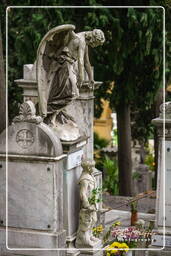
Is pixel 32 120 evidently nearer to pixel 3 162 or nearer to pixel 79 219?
pixel 3 162

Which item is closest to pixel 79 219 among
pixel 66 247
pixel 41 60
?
pixel 66 247

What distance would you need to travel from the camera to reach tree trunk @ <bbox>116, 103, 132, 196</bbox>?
21703mm

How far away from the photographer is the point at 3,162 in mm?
13531

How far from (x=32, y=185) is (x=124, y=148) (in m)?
8.70

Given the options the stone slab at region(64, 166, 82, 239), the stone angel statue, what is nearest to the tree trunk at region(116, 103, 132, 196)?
the stone angel statue

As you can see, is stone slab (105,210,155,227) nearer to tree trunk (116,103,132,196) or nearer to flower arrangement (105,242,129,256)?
flower arrangement (105,242,129,256)

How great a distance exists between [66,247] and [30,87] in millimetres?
3149

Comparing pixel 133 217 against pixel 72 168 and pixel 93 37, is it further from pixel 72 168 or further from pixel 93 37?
pixel 93 37

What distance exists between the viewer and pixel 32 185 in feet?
44.0

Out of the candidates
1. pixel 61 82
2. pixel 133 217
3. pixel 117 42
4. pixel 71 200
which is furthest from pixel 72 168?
pixel 117 42

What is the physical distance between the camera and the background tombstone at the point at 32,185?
13.2 m

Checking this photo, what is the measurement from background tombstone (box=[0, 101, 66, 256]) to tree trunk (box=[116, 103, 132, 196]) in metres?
8.27

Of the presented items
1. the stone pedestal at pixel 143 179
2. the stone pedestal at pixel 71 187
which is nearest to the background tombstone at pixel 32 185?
the stone pedestal at pixel 71 187

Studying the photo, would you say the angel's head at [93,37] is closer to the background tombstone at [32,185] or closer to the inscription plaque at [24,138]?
the background tombstone at [32,185]
